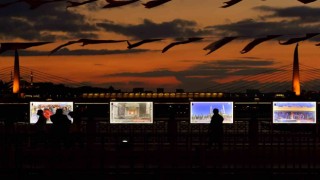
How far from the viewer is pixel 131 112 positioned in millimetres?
29547

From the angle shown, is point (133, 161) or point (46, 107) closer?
point (133, 161)

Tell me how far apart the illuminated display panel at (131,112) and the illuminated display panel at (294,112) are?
470 cm

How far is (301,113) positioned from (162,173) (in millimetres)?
10824

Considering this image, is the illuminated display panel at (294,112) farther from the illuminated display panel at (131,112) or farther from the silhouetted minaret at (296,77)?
the silhouetted minaret at (296,77)

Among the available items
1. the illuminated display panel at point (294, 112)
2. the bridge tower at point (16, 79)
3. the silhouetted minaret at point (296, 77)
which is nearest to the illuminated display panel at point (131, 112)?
the illuminated display panel at point (294, 112)

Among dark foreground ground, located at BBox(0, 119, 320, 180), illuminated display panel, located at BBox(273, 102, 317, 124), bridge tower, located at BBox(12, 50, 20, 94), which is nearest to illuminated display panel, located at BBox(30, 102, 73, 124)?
dark foreground ground, located at BBox(0, 119, 320, 180)

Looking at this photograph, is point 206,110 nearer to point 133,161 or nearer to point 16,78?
point 133,161

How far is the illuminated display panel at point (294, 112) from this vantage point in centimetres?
2862

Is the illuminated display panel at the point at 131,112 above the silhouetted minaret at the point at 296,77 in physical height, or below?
below

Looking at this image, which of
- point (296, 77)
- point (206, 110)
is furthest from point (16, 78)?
point (206, 110)

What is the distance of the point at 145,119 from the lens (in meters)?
29.5

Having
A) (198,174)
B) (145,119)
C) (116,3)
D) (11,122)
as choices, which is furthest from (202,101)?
(116,3)

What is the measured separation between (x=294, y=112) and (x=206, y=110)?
319 cm

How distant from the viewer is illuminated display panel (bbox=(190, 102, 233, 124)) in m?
28.8
